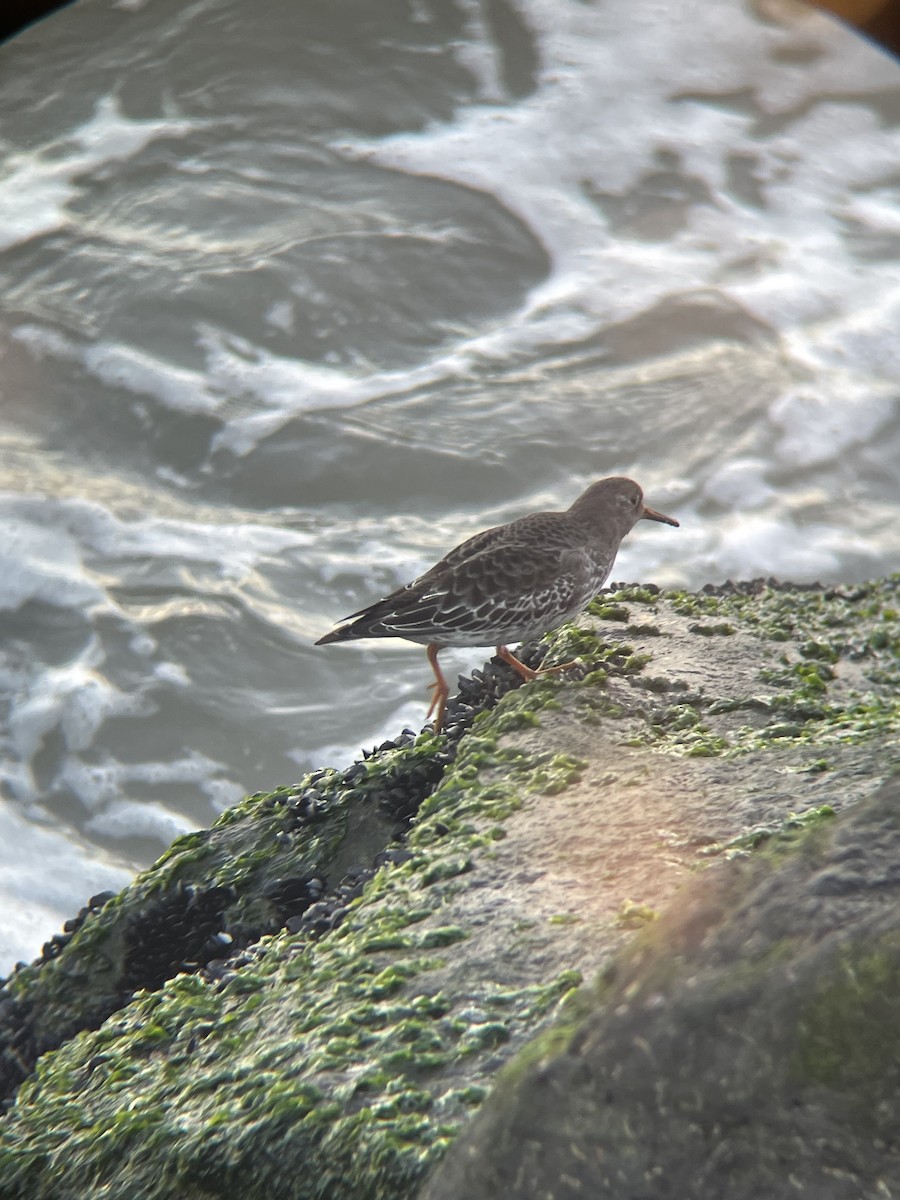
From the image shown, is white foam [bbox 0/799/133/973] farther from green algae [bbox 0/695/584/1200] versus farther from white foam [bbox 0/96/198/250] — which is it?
white foam [bbox 0/96/198/250]

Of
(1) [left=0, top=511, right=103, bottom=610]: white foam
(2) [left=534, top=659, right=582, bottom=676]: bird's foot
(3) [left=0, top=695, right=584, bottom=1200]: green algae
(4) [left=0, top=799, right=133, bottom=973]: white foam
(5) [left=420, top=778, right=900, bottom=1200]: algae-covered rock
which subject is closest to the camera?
(5) [left=420, top=778, right=900, bottom=1200]: algae-covered rock

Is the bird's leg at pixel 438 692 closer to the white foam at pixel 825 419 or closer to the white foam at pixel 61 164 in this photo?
the white foam at pixel 825 419

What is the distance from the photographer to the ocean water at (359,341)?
11836 millimetres

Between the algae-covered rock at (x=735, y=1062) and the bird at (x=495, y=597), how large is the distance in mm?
3028

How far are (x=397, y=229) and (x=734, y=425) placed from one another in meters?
5.03

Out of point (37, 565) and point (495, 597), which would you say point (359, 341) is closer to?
point (37, 565)

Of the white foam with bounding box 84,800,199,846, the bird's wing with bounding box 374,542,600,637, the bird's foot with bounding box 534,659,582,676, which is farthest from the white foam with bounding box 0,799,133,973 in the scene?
the bird's foot with bounding box 534,659,582,676

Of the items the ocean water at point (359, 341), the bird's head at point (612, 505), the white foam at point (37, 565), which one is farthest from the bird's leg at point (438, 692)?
the white foam at point (37, 565)

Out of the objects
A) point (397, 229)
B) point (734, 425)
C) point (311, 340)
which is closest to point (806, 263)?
point (734, 425)

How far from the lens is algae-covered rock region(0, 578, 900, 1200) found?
327cm

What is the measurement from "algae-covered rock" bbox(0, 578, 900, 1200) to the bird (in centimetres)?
18

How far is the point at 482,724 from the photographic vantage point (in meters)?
5.22

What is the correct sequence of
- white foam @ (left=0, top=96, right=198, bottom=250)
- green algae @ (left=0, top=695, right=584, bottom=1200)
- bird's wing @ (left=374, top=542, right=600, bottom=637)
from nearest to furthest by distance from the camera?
1. green algae @ (left=0, top=695, right=584, bottom=1200)
2. bird's wing @ (left=374, top=542, right=600, bottom=637)
3. white foam @ (left=0, top=96, right=198, bottom=250)

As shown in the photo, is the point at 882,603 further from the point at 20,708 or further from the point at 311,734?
the point at 20,708
